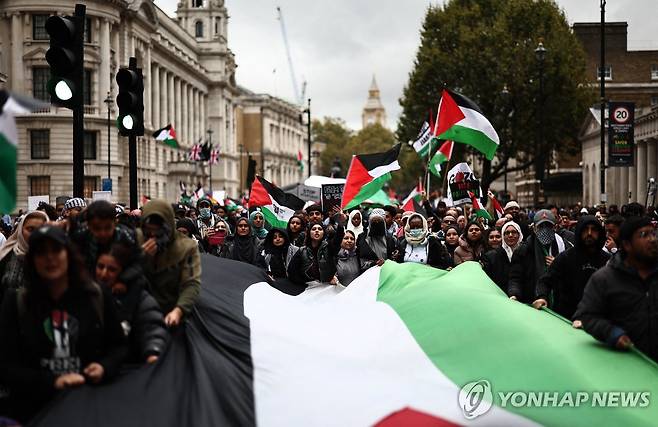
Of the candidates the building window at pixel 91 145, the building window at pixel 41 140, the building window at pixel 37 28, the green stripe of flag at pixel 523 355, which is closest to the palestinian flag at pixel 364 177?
the green stripe of flag at pixel 523 355

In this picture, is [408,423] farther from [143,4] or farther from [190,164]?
[190,164]

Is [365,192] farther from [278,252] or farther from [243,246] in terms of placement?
[278,252]

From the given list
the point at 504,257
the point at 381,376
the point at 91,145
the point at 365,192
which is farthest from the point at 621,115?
the point at 91,145

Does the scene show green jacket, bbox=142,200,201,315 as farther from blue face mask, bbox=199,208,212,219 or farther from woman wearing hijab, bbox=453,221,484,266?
blue face mask, bbox=199,208,212,219

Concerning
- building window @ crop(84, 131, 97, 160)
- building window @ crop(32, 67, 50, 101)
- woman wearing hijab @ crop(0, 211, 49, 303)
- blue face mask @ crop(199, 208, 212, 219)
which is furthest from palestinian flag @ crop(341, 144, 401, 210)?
building window @ crop(84, 131, 97, 160)

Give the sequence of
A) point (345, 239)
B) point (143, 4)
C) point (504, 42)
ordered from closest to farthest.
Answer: point (345, 239), point (504, 42), point (143, 4)

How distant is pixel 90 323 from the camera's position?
17.4ft

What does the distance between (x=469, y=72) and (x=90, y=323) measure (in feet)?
169

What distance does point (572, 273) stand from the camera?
841 cm

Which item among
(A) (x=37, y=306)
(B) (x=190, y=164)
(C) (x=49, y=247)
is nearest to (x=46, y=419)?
(A) (x=37, y=306)

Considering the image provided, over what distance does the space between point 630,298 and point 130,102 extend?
28.3 ft

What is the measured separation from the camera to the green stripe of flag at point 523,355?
20.3 feet

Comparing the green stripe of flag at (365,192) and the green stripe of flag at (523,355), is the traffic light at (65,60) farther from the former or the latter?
the green stripe of flag at (365,192)

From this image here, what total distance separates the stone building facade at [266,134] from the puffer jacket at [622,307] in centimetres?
12609
